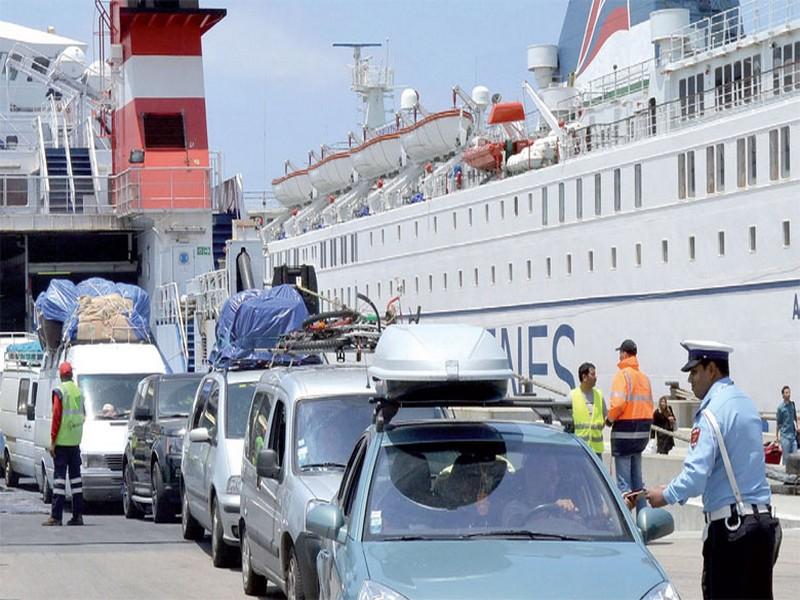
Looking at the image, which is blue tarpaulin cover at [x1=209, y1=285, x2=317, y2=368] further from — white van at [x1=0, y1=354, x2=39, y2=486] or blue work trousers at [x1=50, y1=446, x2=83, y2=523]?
white van at [x1=0, y1=354, x2=39, y2=486]

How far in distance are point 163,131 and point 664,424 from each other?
1609 centimetres

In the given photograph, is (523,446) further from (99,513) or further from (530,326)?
(530,326)

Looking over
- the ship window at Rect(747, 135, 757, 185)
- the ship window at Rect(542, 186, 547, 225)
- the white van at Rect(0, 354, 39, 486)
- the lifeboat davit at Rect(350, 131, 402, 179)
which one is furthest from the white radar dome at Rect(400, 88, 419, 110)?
the white van at Rect(0, 354, 39, 486)

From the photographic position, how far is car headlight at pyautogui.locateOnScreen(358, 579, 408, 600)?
6176 millimetres

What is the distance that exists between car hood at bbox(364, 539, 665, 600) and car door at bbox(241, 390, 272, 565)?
3.74 metres

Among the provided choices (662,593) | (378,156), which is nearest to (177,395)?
(662,593)

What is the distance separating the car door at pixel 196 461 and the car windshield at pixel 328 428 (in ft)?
11.6

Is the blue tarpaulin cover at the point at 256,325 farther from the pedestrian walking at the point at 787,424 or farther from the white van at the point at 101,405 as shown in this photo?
the pedestrian walking at the point at 787,424

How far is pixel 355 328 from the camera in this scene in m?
16.5

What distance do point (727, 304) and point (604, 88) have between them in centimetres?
1162

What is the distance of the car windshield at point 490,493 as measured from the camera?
23.0ft

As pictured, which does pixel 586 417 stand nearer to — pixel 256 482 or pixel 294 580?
pixel 256 482

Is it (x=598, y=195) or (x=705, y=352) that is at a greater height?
(x=598, y=195)

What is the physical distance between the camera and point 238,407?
13695 mm
